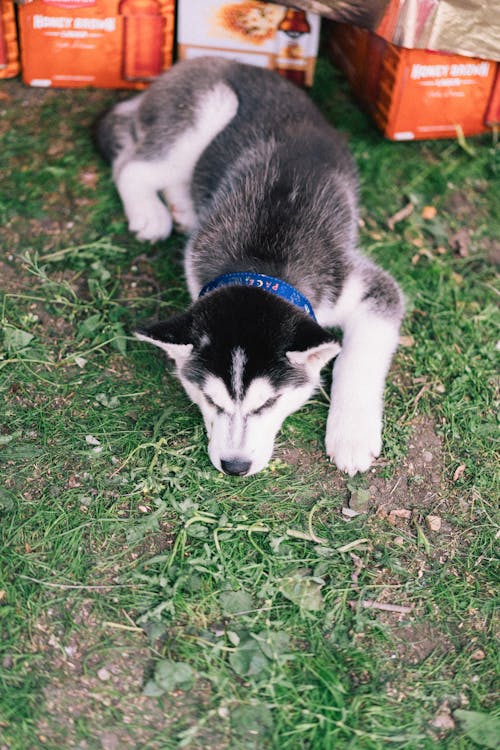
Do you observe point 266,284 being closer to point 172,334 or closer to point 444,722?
point 172,334

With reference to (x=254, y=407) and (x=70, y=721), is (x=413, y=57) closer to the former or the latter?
(x=254, y=407)

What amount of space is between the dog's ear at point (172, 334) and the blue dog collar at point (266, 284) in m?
0.26

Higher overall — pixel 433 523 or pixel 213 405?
pixel 213 405

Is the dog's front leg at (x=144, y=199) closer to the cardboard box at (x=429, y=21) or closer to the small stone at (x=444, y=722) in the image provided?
the cardboard box at (x=429, y=21)

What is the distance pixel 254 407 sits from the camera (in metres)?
3.42

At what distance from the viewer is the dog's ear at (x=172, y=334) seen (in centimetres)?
332

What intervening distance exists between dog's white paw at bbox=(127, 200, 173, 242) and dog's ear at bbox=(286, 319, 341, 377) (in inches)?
68.6

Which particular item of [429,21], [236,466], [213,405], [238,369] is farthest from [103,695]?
[429,21]

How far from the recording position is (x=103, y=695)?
2.99 m

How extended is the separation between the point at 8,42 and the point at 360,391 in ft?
11.3

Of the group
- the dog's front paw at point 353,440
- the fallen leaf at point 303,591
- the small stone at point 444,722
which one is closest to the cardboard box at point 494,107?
the dog's front paw at point 353,440

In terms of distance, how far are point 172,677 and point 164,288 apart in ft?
7.46

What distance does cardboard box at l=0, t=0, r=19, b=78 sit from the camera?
5141mm

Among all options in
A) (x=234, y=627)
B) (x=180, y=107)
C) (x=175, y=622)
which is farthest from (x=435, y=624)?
(x=180, y=107)
